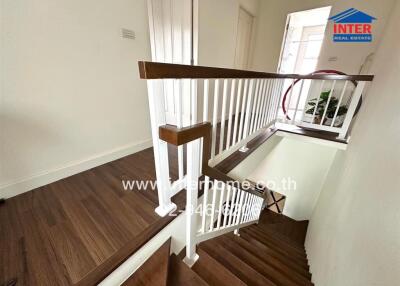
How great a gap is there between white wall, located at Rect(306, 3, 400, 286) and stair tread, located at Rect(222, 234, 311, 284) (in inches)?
6.3

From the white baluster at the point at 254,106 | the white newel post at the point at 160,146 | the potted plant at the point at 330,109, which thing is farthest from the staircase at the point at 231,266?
→ the potted plant at the point at 330,109

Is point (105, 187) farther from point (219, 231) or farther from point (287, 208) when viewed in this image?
point (287, 208)

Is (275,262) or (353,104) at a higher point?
(353,104)

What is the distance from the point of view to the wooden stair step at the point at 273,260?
6.03ft

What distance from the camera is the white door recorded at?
122 inches

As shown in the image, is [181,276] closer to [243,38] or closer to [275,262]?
[275,262]

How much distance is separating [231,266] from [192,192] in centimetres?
107

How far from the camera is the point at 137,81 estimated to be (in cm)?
190

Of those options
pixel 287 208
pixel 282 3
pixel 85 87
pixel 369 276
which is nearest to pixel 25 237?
pixel 85 87

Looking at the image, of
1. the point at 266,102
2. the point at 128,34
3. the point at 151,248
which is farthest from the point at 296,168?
the point at 128,34

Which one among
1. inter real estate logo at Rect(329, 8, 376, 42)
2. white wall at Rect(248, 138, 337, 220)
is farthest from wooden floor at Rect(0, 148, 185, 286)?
inter real estate logo at Rect(329, 8, 376, 42)

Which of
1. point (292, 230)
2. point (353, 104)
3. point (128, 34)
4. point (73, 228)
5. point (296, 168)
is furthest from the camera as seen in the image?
point (292, 230)

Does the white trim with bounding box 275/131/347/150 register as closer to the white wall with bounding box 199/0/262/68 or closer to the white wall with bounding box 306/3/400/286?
the white wall with bounding box 306/3/400/286

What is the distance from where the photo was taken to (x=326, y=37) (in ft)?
9.62
